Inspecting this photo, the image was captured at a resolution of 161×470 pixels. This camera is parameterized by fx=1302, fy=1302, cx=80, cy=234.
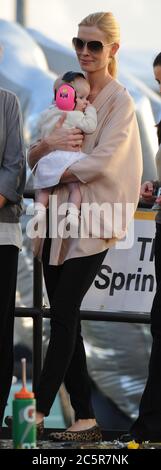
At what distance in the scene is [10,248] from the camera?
5230mm

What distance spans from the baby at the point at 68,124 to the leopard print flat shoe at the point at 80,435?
818mm

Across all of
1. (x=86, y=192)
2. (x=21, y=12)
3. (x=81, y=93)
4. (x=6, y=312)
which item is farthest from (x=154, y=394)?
(x=21, y=12)

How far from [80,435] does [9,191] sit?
3.30 feet

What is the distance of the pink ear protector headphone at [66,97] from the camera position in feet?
16.5

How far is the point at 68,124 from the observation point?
16.7 feet

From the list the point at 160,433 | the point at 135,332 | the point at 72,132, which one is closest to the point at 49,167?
the point at 72,132

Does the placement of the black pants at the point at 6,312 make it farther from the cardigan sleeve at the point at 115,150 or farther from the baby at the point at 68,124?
the cardigan sleeve at the point at 115,150

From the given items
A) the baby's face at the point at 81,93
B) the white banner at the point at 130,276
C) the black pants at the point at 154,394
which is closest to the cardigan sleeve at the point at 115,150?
the baby's face at the point at 81,93

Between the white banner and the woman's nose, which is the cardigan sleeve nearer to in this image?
the woman's nose

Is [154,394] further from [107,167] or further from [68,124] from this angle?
[68,124]

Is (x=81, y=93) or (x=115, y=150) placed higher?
(x=81, y=93)

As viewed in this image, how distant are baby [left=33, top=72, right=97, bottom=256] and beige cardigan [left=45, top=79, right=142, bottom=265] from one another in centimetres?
4

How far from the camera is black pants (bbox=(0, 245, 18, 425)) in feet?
17.2

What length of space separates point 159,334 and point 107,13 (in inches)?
50.9
